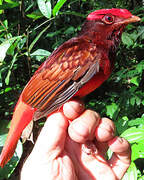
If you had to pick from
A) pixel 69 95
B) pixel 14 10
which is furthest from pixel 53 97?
pixel 14 10

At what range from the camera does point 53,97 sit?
135cm

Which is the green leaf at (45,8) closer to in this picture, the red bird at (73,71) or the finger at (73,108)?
the red bird at (73,71)

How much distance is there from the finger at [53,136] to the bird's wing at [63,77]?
0.12m

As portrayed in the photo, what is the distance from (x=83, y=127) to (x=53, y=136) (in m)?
0.20

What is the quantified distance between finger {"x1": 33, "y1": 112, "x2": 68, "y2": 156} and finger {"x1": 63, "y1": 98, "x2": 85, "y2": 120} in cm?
8

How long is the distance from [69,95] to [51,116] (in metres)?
0.23

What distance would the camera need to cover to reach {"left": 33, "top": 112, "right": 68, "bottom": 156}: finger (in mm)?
1353

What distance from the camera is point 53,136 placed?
1.36 m

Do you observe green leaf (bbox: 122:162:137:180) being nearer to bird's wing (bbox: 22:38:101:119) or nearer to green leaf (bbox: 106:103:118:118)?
bird's wing (bbox: 22:38:101:119)

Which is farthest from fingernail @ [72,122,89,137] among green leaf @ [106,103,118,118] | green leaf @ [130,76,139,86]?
green leaf @ [130,76,139,86]

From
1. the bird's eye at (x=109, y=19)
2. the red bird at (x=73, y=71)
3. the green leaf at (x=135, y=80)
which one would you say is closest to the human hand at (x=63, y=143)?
the red bird at (x=73, y=71)

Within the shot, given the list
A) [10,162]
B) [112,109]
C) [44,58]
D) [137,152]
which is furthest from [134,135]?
[44,58]

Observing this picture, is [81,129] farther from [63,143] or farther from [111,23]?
[111,23]

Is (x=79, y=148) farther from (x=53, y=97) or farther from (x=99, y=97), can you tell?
(x=99, y=97)
